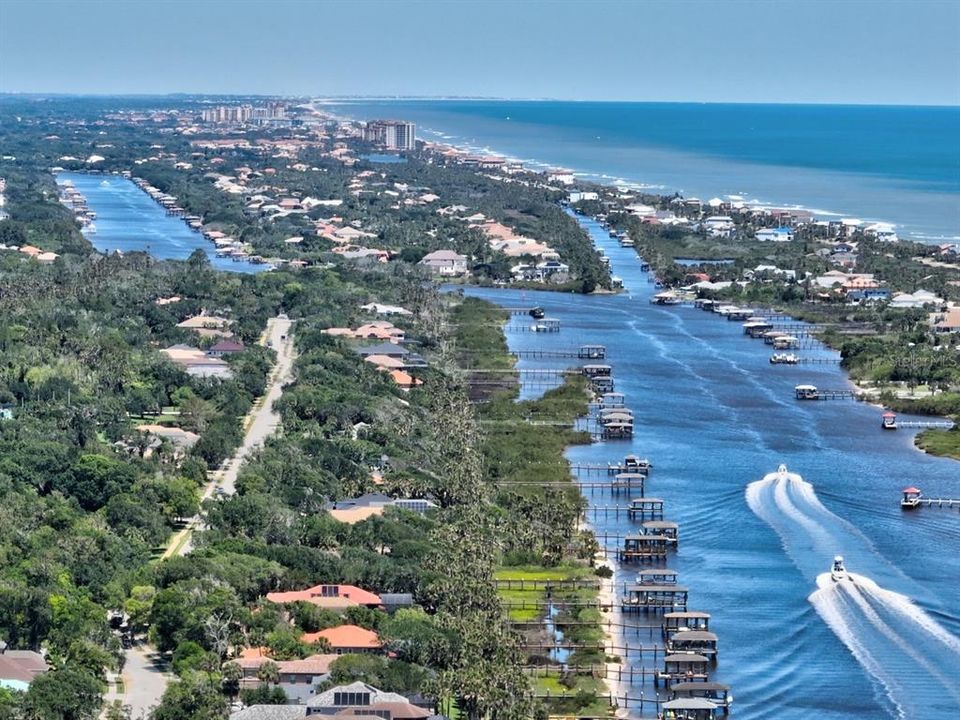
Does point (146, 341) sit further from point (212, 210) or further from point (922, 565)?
point (212, 210)

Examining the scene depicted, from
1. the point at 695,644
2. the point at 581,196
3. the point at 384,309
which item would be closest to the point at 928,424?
the point at 695,644

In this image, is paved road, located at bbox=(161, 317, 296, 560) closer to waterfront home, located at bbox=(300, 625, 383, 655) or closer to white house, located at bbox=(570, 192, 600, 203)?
waterfront home, located at bbox=(300, 625, 383, 655)

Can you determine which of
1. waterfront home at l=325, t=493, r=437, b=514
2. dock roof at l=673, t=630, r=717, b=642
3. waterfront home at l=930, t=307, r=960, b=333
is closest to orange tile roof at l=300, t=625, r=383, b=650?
dock roof at l=673, t=630, r=717, b=642

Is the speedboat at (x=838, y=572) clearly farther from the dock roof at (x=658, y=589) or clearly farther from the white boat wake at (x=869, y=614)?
the dock roof at (x=658, y=589)

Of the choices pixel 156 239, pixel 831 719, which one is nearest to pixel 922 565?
pixel 831 719

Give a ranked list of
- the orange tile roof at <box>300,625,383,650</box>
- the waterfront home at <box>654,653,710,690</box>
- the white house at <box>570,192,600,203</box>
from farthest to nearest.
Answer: the white house at <box>570,192,600,203</box> < the waterfront home at <box>654,653,710,690</box> < the orange tile roof at <box>300,625,383,650</box>

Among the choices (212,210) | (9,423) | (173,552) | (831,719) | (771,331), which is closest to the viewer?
(831,719)
